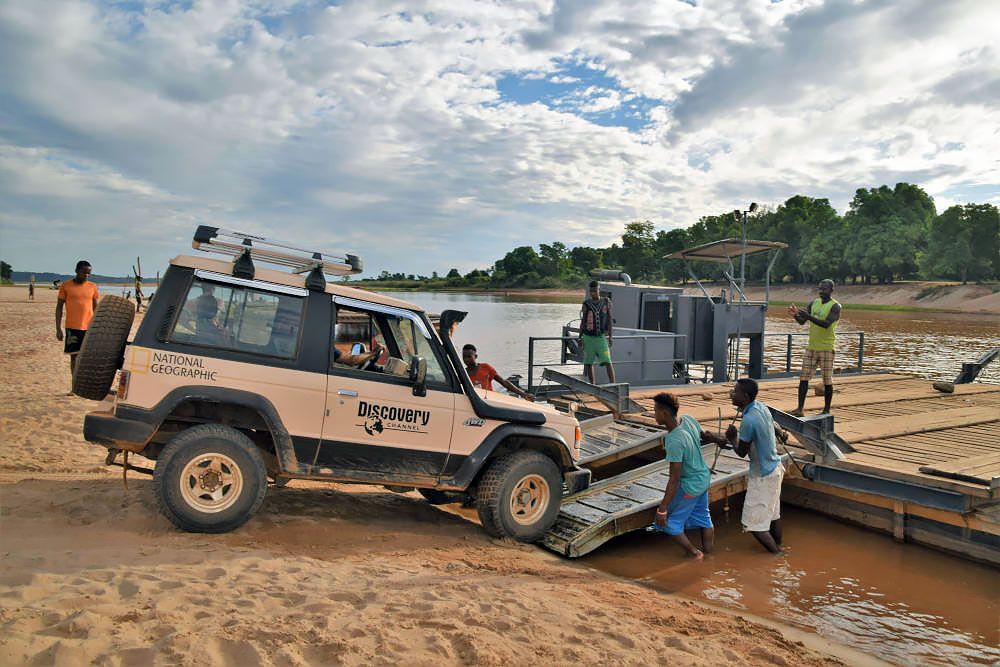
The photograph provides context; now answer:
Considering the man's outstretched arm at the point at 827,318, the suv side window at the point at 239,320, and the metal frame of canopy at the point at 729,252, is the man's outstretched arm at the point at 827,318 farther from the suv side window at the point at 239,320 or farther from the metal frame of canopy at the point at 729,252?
the suv side window at the point at 239,320

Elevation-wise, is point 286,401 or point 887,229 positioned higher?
point 887,229

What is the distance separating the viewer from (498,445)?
5805 millimetres

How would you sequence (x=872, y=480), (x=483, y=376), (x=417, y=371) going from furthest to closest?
(x=483, y=376) → (x=872, y=480) → (x=417, y=371)

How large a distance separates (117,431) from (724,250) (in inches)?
511

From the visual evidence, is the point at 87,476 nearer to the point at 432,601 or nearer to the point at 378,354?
the point at 378,354

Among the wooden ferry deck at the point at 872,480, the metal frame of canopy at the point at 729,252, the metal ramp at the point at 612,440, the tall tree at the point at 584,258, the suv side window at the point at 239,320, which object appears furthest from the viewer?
the tall tree at the point at 584,258

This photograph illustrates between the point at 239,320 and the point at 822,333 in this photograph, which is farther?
the point at 822,333

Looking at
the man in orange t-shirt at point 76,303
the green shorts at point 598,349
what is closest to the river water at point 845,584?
the green shorts at point 598,349

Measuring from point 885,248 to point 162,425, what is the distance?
76372 millimetres

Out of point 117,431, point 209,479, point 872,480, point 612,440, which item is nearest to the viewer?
point 117,431

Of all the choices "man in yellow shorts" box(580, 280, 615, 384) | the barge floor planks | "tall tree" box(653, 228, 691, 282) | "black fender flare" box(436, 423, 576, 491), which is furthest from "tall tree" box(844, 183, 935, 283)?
"black fender flare" box(436, 423, 576, 491)

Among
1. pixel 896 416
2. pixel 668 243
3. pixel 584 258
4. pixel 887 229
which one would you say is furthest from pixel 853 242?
pixel 896 416

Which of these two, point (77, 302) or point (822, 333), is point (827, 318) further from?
point (77, 302)

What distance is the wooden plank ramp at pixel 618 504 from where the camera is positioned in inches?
237
